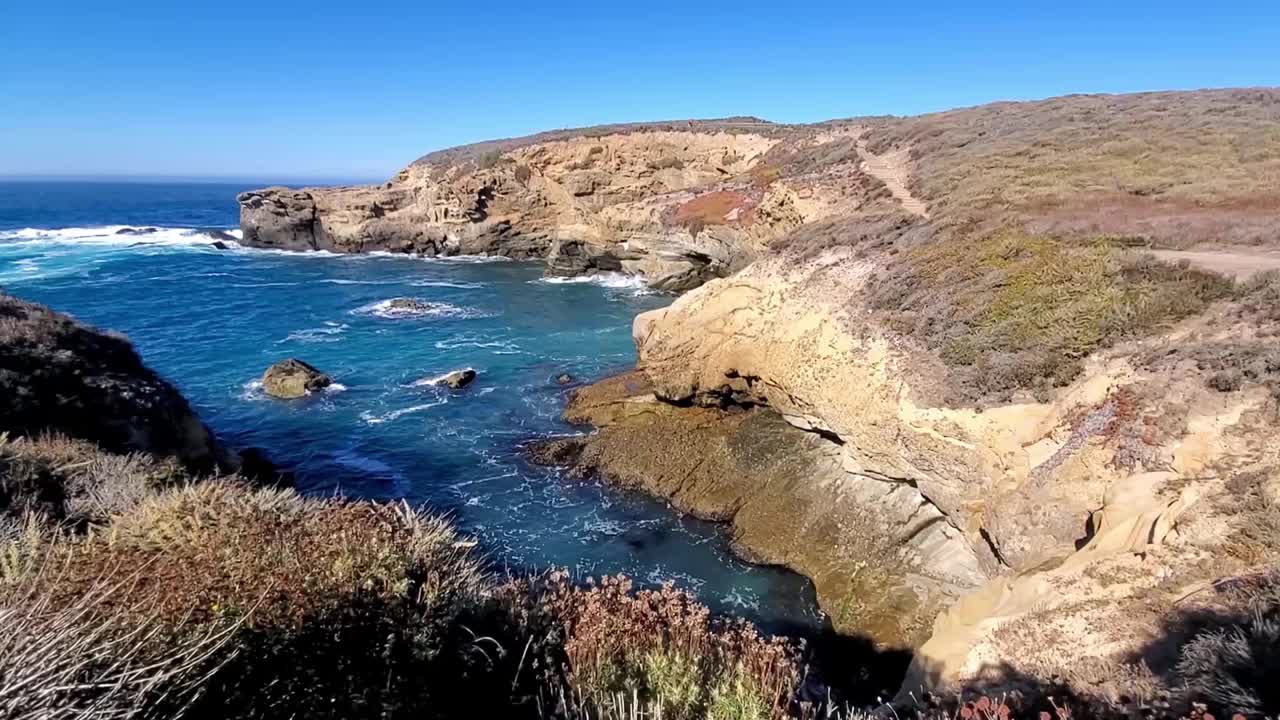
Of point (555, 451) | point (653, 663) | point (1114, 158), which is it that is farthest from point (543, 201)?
point (653, 663)

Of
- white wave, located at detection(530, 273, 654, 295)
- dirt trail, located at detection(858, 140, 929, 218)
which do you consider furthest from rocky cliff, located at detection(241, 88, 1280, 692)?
white wave, located at detection(530, 273, 654, 295)

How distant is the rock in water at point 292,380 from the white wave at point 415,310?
1049 cm

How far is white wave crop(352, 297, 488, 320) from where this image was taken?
3425 cm

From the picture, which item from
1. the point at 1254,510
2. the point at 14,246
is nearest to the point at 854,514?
the point at 1254,510

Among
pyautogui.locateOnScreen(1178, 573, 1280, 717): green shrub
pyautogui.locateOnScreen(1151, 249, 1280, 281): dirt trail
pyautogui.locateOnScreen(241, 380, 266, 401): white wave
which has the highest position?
pyautogui.locateOnScreen(1151, 249, 1280, 281): dirt trail

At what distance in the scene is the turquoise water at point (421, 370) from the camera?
13984 millimetres

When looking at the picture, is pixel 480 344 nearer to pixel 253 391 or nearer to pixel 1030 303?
pixel 253 391

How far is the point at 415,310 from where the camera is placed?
35.2 meters

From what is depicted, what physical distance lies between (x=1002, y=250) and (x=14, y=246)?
74814mm

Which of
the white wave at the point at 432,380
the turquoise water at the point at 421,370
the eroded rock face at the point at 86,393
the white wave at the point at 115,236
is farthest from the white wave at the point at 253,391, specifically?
the white wave at the point at 115,236

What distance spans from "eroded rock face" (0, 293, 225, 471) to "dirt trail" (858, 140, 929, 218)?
1775 cm

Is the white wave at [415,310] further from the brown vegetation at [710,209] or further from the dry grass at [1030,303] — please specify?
the dry grass at [1030,303]

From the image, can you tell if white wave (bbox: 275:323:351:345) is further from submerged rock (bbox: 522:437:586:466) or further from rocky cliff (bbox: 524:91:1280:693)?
submerged rock (bbox: 522:437:586:466)

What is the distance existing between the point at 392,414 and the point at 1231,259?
67.0 feet
